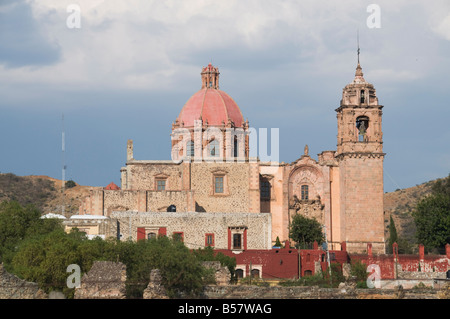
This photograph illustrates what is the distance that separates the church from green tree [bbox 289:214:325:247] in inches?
67.7

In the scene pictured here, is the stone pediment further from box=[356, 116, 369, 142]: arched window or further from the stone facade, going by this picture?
the stone facade

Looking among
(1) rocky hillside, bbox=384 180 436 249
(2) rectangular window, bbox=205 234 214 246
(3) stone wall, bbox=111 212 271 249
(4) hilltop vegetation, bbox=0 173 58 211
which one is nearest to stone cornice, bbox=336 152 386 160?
(3) stone wall, bbox=111 212 271 249

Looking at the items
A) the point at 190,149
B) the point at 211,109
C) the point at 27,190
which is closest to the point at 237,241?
the point at 190,149

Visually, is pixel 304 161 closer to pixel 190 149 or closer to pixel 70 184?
pixel 190 149

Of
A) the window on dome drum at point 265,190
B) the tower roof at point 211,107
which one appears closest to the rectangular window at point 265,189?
the window on dome drum at point 265,190

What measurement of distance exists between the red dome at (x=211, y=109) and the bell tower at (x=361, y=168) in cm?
807

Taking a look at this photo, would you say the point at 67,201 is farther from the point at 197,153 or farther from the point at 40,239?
the point at 40,239

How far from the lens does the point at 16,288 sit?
36.7m

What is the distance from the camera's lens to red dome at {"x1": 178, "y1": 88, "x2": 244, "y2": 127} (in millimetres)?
71000

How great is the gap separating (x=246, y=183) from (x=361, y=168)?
804cm

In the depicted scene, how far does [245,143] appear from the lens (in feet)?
235

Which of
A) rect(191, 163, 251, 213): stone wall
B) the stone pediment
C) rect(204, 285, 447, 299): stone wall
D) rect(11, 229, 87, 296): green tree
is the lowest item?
rect(204, 285, 447, 299): stone wall
